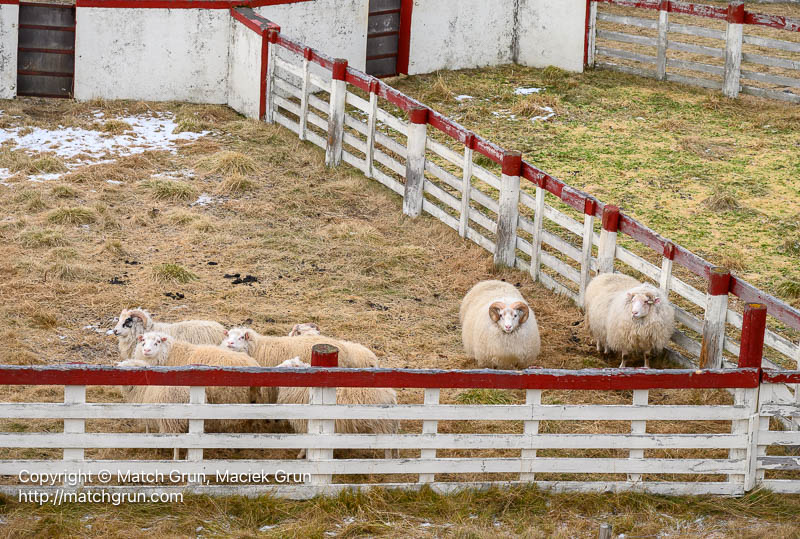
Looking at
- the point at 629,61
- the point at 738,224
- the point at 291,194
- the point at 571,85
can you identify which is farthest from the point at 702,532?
the point at 629,61

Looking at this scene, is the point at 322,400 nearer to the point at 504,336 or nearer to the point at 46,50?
the point at 504,336

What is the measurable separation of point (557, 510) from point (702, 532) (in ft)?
3.13

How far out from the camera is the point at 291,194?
1455 cm

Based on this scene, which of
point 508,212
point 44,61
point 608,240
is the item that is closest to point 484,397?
point 608,240

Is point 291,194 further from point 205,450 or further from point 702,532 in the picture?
point 702,532

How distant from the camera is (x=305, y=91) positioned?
51.9 ft

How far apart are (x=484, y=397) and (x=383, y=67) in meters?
10.5

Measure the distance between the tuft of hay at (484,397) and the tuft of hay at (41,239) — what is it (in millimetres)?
5342

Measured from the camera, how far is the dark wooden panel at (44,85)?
1692 cm

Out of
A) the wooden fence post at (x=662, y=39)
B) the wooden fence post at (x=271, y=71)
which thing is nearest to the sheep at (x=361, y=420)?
the wooden fence post at (x=271, y=71)

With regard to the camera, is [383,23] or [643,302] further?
[383,23]

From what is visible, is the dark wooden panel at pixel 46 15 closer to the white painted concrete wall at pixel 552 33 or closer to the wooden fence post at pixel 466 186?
the wooden fence post at pixel 466 186

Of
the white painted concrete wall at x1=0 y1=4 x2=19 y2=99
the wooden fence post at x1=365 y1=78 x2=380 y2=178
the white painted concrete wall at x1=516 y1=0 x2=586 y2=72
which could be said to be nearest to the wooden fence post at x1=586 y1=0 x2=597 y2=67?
the white painted concrete wall at x1=516 y1=0 x2=586 y2=72

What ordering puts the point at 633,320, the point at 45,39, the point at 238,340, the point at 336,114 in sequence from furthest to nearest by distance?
the point at 45,39
the point at 336,114
the point at 633,320
the point at 238,340
